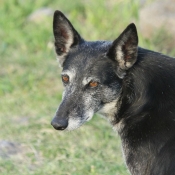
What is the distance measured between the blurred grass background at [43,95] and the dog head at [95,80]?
138 centimetres

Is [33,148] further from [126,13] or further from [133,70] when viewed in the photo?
[126,13]

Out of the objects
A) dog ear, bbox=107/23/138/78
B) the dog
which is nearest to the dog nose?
the dog

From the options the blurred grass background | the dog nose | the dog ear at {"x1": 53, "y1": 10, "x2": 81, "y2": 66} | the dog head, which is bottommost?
the blurred grass background

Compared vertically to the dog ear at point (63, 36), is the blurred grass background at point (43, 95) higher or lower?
lower

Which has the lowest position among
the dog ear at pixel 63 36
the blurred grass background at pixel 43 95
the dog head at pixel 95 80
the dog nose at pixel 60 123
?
the blurred grass background at pixel 43 95

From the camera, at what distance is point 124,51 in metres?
5.06

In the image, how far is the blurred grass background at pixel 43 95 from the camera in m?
6.58

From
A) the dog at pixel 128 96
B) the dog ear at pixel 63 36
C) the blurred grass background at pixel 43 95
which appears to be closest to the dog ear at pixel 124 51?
the dog at pixel 128 96

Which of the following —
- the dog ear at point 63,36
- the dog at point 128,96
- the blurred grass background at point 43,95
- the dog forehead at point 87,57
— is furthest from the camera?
the blurred grass background at point 43,95

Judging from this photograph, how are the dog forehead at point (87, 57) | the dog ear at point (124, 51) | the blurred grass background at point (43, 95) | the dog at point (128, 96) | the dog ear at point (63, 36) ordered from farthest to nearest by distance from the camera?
the blurred grass background at point (43, 95) → the dog ear at point (63, 36) → the dog forehead at point (87, 57) → the dog ear at point (124, 51) → the dog at point (128, 96)

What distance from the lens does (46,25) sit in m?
11.1

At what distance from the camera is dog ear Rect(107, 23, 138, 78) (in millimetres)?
4996

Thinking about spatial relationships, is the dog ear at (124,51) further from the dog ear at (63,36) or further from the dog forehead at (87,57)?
the dog ear at (63,36)

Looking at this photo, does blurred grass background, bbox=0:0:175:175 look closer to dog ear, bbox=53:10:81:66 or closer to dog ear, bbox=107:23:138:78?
dog ear, bbox=53:10:81:66
